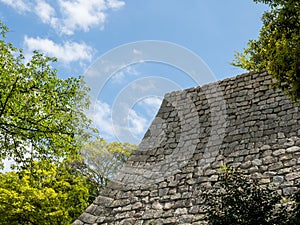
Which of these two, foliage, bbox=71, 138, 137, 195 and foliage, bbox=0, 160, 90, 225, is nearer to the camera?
foliage, bbox=0, 160, 90, 225

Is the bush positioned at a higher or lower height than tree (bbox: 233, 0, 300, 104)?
lower

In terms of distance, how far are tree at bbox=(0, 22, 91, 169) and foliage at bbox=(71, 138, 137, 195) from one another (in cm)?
742

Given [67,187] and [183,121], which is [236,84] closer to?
[183,121]

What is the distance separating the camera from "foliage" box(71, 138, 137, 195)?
687 inches

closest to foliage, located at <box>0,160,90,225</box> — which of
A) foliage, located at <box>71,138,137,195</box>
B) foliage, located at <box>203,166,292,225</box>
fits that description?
foliage, located at <box>71,138,137,195</box>

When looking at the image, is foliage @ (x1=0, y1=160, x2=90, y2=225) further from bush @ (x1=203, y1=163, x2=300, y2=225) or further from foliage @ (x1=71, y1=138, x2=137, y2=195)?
bush @ (x1=203, y1=163, x2=300, y2=225)

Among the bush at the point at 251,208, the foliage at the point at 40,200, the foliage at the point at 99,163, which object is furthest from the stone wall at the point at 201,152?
the foliage at the point at 99,163

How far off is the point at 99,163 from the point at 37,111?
29.2 feet

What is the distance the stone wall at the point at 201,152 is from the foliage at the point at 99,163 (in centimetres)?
928

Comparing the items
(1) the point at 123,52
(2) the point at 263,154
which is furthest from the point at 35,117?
(2) the point at 263,154

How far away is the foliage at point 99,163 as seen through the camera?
17438 mm

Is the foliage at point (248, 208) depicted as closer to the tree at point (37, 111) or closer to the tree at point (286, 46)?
the tree at point (286, 46)

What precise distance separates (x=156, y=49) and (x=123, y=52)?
87cm

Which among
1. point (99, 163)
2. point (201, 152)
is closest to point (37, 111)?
point (201, 152)
